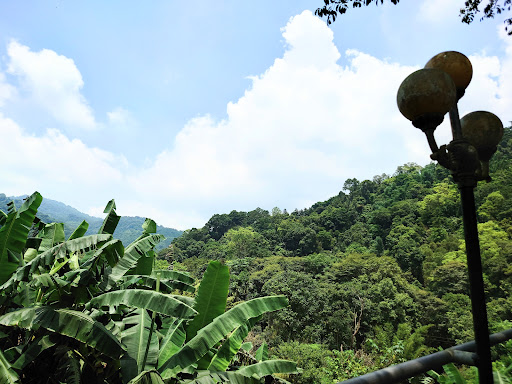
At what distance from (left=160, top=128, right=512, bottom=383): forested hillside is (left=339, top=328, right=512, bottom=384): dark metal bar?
9.84 m

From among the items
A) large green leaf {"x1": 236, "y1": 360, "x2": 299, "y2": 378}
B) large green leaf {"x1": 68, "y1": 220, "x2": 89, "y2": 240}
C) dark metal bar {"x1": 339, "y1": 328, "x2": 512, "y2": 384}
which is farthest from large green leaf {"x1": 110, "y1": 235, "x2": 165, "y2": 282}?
dark metal bar {"x1": 339, "y1": 328, "x2": 512, "y2": 384}

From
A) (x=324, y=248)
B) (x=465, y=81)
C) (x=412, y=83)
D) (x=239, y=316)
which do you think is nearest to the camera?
(x=412, y=83)

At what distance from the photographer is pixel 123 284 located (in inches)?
167

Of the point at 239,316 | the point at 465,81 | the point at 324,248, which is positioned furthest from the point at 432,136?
the point at 324,248

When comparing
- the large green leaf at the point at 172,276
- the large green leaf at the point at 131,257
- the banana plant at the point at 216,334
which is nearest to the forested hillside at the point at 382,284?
the large green leaf at the point at 172,276

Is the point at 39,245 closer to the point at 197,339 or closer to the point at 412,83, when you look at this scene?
the point at 197,339

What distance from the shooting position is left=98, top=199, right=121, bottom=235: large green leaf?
474 centimetres

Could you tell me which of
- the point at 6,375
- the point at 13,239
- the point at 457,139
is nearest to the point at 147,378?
the point at 6,375

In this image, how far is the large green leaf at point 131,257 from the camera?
3.77 metres

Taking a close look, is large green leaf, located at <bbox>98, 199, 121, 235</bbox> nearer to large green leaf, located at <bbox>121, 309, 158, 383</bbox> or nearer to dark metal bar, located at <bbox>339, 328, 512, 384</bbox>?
large green leaf, located at <bbox>121, 309, 158, 383</bbox>

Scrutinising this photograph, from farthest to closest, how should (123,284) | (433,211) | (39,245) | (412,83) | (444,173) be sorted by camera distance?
1. (444,173)
2. (433,211)
3. (39,245)
4. (123,284)
5. (412,83)

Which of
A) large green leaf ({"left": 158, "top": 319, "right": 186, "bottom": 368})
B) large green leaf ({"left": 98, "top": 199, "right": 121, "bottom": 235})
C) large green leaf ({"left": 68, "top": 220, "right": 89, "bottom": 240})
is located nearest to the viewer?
large green leaf ({"left": 158, "top": 319, "right": 186, "bottom": 368})

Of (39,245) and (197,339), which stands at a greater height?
(39,245)

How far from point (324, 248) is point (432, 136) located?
5097cm
